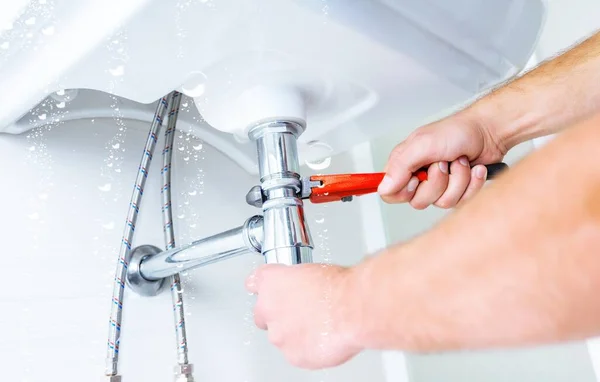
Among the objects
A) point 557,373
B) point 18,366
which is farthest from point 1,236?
point 557,373

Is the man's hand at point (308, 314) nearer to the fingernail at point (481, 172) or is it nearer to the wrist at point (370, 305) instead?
the wrist at point (370, 305)

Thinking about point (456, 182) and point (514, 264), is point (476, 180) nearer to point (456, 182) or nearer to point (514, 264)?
point (456, 182)

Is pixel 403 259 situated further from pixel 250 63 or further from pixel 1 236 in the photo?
pixel 1 236

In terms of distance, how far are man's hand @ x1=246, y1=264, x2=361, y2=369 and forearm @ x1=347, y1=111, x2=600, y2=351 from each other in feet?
0.13

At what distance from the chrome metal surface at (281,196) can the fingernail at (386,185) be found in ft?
0.22

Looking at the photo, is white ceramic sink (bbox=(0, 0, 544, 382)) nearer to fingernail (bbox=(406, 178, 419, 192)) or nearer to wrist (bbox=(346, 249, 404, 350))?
fingernail (bbox=(406, 178, 419, 192))

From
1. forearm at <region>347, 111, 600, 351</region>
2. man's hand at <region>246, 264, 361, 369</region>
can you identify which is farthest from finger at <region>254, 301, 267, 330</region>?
forearm at <region>347, 111, 600, 351</region>

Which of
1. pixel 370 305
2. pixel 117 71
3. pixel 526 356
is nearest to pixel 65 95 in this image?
pixel 117 71

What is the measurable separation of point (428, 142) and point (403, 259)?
0.25 meters

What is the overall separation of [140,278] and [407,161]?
10.8 inches

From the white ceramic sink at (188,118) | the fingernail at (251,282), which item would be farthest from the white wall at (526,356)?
the fingernail at (251,282)

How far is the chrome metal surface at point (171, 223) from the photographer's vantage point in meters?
0.51

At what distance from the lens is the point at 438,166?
0.47 m

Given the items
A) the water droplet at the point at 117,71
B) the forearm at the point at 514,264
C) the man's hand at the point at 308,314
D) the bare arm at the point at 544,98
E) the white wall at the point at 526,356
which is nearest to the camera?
the forearm at the point at 514,264
